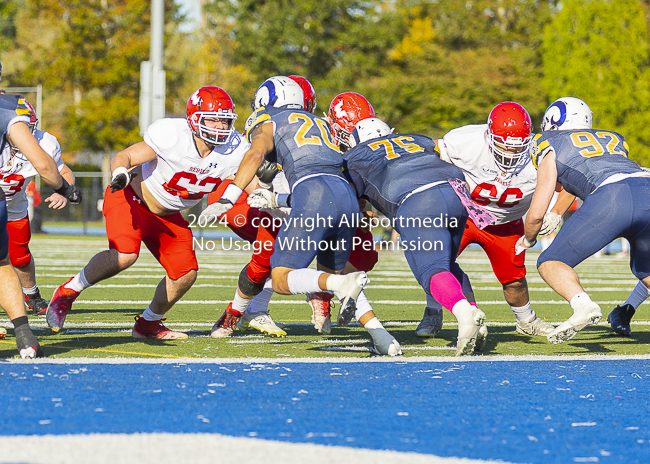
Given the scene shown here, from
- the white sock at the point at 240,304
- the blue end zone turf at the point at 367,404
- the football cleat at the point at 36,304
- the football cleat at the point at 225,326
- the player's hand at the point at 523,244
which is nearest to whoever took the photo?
the blue end zone turf at the point at 367,404

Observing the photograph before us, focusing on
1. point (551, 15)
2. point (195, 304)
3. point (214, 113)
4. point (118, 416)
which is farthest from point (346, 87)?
point (118, 416)

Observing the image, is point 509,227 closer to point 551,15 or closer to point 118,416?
point 118,416

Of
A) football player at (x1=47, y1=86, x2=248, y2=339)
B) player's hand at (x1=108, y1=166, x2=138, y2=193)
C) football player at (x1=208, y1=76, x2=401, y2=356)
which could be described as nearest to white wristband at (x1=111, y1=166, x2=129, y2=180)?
player's hand at (x1=108, y1=166, x2=138, y2=193)

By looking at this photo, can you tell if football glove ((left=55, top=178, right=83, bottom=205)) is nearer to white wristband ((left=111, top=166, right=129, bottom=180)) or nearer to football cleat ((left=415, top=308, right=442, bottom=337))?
white wristband ((left=111, top=166, right=129, bottom=180))

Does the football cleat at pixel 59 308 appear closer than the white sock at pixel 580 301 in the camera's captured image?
No

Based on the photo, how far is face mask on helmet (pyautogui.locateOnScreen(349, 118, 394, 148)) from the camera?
524 centimetres

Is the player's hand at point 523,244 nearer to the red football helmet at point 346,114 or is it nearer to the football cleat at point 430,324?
the football cleat at point 430,324

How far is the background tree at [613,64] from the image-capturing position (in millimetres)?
27531

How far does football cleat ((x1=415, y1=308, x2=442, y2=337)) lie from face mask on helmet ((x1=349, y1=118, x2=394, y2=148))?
53.5 inches

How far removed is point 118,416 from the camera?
124 inches

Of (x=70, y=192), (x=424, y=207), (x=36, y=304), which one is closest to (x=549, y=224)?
(x=424, y=207)

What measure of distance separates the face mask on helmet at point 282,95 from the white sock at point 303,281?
159 centimetres

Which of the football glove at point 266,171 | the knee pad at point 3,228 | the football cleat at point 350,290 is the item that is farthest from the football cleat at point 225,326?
the knee pad at point 3,228

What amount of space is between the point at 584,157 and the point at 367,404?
7.84ft
